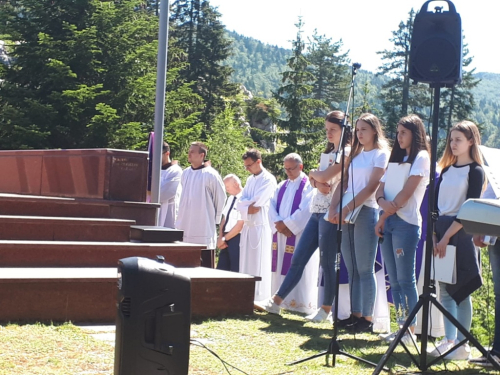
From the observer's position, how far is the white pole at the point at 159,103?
935cm

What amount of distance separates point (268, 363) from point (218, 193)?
5125 mm

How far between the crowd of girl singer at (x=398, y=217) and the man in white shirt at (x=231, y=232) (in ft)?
6.80

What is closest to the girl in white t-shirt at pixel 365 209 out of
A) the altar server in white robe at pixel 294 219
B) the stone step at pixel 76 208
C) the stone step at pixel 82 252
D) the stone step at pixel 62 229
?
the altar server in white robe at pixel 294 219

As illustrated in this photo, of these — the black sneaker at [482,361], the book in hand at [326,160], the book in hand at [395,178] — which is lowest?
the black sneaker at [482,361]

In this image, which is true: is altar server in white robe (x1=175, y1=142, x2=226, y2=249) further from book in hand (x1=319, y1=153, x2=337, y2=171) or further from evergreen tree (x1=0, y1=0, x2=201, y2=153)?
evergreen tree (x1=0, y1=0, x2=201, y2=153)

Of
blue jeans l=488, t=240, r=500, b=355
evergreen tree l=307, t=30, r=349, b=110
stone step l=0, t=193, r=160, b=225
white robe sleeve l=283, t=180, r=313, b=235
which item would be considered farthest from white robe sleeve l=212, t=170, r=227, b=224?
evergreen tree l=307, t=30, r=349, b=110

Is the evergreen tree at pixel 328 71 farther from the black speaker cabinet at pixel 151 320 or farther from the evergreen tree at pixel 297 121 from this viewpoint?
the black speaker cabinet at pixel 151 320

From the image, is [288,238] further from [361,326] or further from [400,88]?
[400,88]

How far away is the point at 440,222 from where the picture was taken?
591 centimetres

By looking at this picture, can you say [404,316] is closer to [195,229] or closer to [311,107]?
[195,229]

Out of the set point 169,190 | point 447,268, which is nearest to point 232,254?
point 169,190

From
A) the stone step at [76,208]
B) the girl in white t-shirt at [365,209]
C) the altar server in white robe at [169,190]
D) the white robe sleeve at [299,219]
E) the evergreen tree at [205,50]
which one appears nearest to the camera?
the girl in white t-shirt at [365,209]

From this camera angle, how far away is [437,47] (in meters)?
5.28

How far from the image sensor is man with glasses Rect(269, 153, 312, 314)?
8.79m
